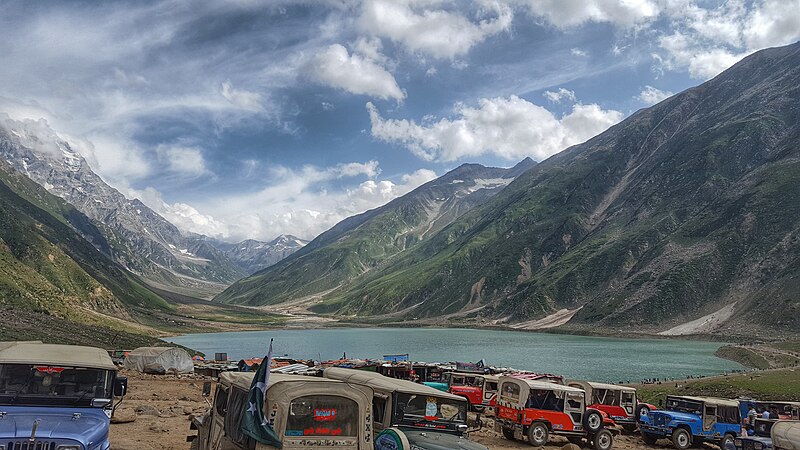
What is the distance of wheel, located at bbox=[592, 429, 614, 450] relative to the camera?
949 inches

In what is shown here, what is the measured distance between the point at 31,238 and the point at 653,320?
Result: 191180 mm

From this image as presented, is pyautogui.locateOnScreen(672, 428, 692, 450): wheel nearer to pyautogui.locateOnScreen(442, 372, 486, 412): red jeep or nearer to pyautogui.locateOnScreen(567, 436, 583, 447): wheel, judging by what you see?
pyautogui.locateOnScreen(567, 436, 583, 447): wheel

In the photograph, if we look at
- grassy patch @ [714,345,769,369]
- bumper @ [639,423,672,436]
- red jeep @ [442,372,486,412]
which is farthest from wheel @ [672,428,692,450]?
grassy patch @ [714,345,769,369]

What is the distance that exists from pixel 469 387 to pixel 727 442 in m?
14.9

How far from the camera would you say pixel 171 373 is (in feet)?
167

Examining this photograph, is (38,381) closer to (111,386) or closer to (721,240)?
(111,386)

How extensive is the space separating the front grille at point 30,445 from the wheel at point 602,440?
70.5 ft

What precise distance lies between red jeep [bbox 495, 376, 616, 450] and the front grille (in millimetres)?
18705

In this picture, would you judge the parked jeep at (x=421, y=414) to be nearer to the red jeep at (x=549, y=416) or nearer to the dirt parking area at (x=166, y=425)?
the dirt parking area at (x=166, y=425)

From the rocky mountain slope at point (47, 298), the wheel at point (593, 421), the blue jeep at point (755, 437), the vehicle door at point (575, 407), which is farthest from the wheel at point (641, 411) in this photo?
the rocky mountain slope at point (47, 298)

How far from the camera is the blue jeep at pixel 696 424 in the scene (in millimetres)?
27188

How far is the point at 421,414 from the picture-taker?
14.5 meters

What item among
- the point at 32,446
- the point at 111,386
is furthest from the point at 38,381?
the point at 32,446

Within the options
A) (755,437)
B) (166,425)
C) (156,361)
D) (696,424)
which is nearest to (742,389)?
(696,424)
